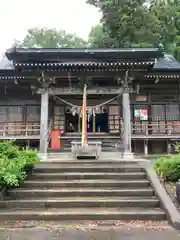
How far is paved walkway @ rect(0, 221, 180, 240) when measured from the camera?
5.33 meters

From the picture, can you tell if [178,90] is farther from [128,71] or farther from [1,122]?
[1,122]

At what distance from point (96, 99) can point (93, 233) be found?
39.5 ft

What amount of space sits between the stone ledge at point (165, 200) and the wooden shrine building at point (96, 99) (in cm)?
463

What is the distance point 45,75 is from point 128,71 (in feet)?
13.2

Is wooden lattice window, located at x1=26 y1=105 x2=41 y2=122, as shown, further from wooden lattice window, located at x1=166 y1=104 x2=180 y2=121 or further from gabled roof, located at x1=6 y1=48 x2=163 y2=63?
wooden lattice window, located at x1=166 y1=104 x2=180 y2=121

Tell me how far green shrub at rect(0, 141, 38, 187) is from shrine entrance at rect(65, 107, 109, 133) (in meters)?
7.89

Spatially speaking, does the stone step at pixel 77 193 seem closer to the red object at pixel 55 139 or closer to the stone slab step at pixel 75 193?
the stone slab step at pixel 75 193

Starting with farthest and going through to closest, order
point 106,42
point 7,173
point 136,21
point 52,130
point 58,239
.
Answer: point 106,42 → point 136,21 → point 52,130 → point 7,173 → point 58,239

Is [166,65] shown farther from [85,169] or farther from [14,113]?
[85,169]

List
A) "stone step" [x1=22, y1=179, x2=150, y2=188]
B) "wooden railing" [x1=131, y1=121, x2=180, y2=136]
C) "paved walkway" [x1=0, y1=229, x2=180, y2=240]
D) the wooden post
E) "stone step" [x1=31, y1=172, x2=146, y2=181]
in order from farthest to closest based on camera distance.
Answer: "wooden railing" [x1=131, y1=121, x2=180, y2=136] < the wooden post < "stone step" [x1=31, y1=172, x2=146, y2=181] < "stone step" [x1=22, y1=179, x2=150, y2=188] < "paved walkway" [x1=0, y1=229, x2=180, y2=240]

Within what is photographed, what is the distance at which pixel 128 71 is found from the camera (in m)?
13.2

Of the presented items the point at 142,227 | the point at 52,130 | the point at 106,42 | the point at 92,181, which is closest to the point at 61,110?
the point at 52,130

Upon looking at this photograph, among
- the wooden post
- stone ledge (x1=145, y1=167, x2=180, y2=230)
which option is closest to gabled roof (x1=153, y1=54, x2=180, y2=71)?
the wooden post

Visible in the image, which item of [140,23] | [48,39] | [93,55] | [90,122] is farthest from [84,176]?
[48,39]
